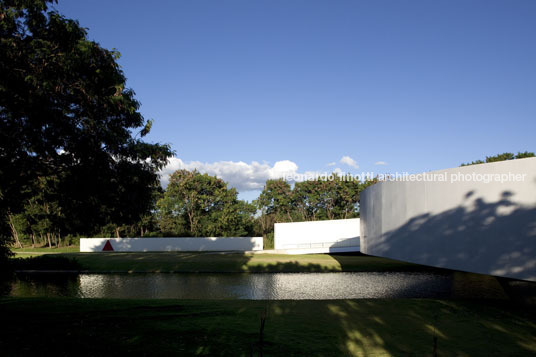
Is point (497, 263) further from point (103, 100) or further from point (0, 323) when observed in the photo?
point (0, 323)

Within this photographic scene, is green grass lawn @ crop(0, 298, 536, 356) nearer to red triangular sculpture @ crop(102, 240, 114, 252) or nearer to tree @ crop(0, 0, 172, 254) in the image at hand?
tree @ crop(0, 0, 172, 254)

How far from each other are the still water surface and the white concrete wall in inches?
168

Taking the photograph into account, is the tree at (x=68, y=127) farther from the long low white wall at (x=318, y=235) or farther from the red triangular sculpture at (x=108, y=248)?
the red triangular sculpture at (x=108, y=248)

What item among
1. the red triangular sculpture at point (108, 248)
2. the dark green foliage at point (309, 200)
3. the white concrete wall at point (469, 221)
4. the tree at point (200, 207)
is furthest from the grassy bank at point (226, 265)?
the dark green foliage at point (309, 200)

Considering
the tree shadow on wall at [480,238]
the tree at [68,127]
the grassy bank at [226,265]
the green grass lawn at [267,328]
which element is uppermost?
the tree at [68,127]

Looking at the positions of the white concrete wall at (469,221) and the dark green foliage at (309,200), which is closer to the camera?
the white concrete wall at (469,221)

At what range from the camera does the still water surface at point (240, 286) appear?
1532cm

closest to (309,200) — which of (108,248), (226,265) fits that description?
(108,248)

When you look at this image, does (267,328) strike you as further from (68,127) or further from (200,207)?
(200,207)

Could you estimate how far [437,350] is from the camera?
7.30 meters

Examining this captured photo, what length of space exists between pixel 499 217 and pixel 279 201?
46.0 metres

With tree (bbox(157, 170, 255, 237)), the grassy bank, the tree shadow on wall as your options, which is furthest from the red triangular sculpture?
the tree shadow on wall

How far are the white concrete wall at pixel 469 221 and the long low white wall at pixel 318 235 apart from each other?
2049 centimetres

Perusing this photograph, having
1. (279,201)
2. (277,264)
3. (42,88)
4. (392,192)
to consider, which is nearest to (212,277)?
(277,264)
